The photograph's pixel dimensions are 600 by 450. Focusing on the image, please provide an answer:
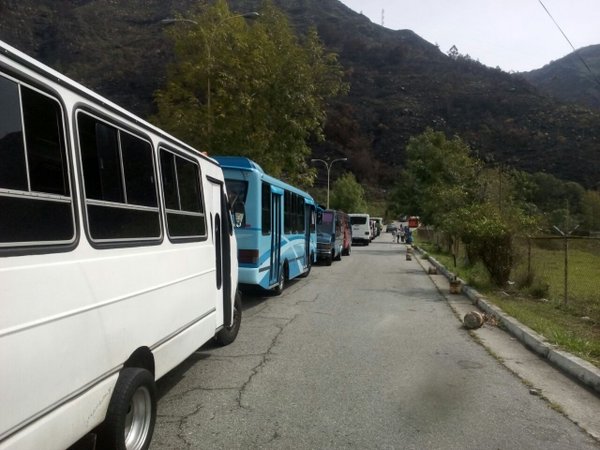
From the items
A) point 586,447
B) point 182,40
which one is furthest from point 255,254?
point 182,40

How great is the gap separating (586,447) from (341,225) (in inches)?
950

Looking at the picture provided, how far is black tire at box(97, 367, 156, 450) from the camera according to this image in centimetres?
369

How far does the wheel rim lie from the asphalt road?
0.38 metres

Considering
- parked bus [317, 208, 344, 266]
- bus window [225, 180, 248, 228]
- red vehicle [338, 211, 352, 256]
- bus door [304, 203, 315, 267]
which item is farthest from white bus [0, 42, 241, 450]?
red vehicle [338, 211, 352, 256]

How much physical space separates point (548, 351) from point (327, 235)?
17.1 m

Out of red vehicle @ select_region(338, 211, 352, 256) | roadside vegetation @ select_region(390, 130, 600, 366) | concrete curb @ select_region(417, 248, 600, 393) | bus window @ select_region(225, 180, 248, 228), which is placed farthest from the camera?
red vehicle @ select_region(338, 211, 352, 256)

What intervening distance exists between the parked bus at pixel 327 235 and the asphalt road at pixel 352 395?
13483 mm

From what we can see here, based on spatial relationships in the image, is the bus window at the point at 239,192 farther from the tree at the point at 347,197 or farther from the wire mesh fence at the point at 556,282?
the tree at the point at 347,197

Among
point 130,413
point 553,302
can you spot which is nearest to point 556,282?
point 553,302

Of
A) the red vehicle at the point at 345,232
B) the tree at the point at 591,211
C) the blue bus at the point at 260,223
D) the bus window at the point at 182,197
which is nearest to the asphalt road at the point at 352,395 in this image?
the blue bus at the point at 260,223

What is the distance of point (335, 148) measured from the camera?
121062mm


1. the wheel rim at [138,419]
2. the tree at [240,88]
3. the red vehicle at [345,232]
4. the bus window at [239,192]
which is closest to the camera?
the wheel rim at [138,419]

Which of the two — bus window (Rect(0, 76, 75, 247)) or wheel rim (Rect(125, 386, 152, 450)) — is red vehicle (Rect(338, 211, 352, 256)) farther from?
bus window (Rect(0, 76, 75, 247))

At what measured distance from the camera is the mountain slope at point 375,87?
7500 cm
